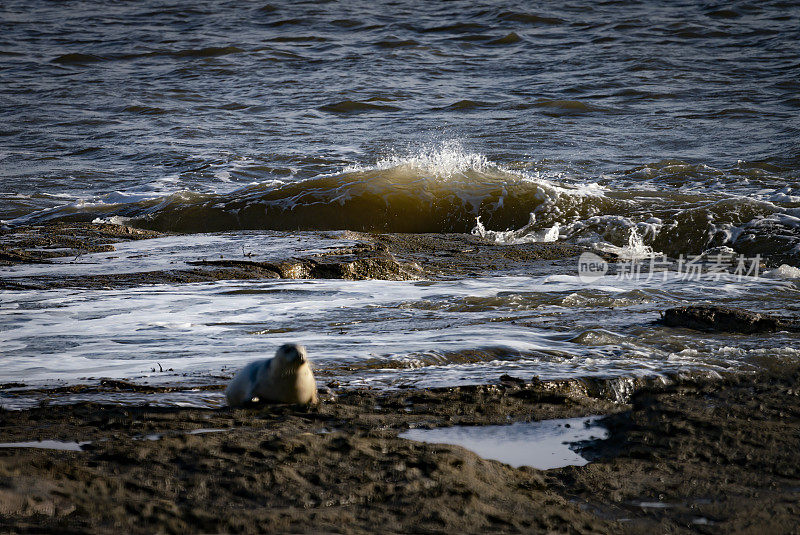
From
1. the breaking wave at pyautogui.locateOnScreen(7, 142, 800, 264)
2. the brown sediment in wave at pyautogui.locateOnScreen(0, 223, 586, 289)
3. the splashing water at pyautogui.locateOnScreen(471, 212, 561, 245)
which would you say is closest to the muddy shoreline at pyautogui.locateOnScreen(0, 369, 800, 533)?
the brown sediment in wave at pyautogui.locateOnScreen(0, 223, 586, 289)

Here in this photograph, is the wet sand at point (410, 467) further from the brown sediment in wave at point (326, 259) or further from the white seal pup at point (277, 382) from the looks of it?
the brown sediment in wave at point (326, 259)

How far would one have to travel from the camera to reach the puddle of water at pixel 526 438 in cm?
266

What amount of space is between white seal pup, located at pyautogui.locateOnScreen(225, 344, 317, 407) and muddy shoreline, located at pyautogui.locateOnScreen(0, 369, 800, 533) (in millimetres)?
52

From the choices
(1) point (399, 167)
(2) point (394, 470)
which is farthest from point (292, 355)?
(1) point (399, 167)

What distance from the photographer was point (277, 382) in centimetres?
288

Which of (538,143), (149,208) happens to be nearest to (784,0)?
(538,143)

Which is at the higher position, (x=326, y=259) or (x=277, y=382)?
(x=326, y=259)

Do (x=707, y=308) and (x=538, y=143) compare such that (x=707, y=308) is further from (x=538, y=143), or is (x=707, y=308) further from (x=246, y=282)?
(x=538, y=143)

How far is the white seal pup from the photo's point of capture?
284 cm

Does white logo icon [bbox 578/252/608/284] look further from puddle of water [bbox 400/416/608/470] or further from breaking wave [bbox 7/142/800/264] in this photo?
puddle of water [bbox 400/416/608/470]

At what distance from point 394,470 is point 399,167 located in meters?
7.63

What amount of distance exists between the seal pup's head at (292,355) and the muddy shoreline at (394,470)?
0.19 meters

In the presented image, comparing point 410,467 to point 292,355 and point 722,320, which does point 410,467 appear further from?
point 722,320

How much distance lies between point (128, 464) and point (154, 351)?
4.66 feet
